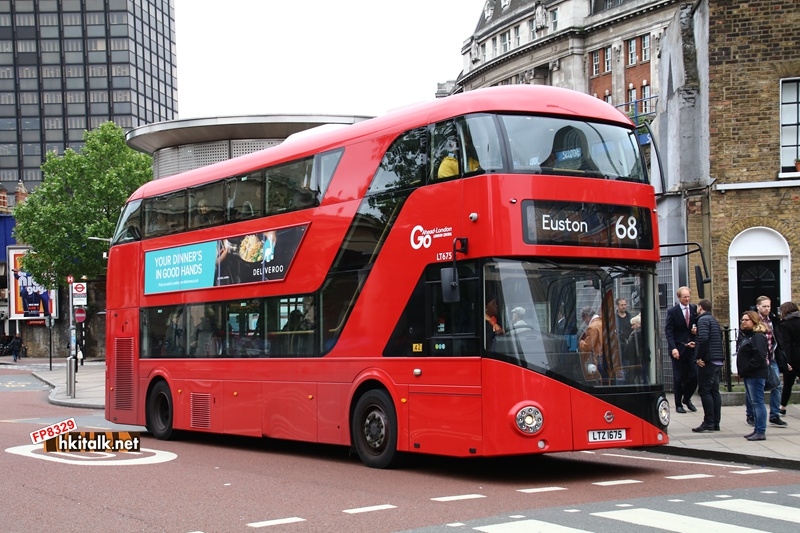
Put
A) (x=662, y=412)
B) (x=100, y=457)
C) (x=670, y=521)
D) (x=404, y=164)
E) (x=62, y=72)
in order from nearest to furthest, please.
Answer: (x=670, y=521) → (x=662, y=412) → (x=404, y=164) → (x=100, y=457) → (x=62, y=72)

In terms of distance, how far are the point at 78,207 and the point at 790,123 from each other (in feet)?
182

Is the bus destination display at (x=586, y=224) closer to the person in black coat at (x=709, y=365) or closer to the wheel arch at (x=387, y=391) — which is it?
the wheel arch at (x=387, y=391)

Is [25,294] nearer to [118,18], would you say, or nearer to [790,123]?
[790,123]

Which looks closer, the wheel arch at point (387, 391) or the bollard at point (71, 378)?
the wheel arch at point (387, 391)

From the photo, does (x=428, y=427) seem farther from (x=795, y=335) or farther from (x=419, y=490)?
(x=795, y=335)

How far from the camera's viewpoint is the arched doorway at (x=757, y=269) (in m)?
21.5

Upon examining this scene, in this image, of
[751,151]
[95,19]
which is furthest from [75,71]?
[751,151]

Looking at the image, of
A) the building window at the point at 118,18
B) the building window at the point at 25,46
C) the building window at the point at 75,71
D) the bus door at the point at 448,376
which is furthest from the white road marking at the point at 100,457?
the building window at the point at 25,46

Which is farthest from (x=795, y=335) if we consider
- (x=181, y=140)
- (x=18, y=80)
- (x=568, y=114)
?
(x=18, y=80)

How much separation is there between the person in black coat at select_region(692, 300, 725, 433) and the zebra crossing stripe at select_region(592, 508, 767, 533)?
637cm

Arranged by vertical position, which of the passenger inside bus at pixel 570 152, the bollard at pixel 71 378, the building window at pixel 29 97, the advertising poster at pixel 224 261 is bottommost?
the bollard at pixel 71 378

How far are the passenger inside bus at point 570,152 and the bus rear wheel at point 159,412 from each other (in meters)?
9.11

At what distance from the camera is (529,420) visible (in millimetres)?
11172

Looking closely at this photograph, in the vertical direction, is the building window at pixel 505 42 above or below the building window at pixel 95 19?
below
